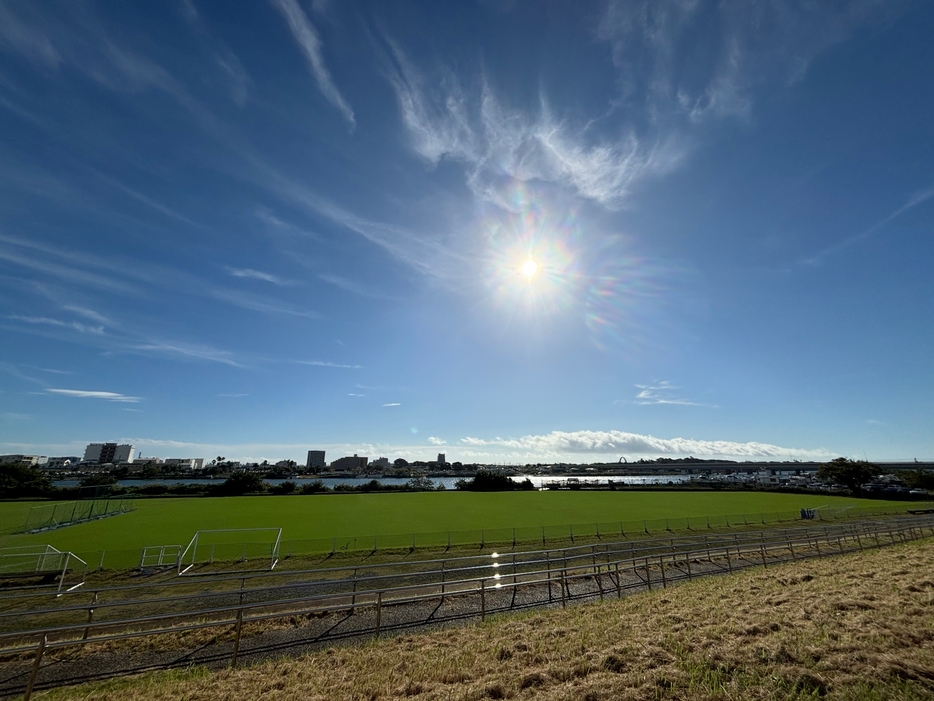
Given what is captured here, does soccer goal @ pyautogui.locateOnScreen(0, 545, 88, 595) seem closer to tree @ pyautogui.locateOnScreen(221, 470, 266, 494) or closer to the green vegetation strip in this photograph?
the green vegetation strip

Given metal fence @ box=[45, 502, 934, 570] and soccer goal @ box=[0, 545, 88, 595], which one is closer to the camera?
soccer goal @ box=[0, 545, 88, 595]

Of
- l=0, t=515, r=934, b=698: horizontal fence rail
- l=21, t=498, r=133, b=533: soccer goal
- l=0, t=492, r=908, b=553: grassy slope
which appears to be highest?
l=0, t=515, r=934, b=698: horizontal fence rail

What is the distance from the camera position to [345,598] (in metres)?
15.0

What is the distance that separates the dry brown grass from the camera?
587cm

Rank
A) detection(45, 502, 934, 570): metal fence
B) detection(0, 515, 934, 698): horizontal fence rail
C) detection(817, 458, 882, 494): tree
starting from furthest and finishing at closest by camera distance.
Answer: detection(817, 458, 882, 494): tree, detection(45, 502, 934, 570): metal fence, detection(0, 515, 934, 698): horizontal fence rail

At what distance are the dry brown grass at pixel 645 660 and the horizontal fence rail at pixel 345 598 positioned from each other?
50.8 inches

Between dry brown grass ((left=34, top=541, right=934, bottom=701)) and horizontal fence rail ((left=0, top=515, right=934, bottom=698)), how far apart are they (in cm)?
129

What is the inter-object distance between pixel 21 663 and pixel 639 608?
52.7ft

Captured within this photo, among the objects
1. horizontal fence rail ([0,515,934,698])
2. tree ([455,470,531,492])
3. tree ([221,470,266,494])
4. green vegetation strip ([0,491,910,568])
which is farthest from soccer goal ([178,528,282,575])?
tree ([455,470,531,492])

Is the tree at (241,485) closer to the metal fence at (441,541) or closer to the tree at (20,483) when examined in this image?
the tree at (20,483)

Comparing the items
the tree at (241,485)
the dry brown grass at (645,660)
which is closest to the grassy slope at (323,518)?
the tree at (241,485)

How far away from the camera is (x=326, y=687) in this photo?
6.98m

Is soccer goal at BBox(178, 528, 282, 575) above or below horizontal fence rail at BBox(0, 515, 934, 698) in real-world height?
below

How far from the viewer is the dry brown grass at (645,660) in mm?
5871
